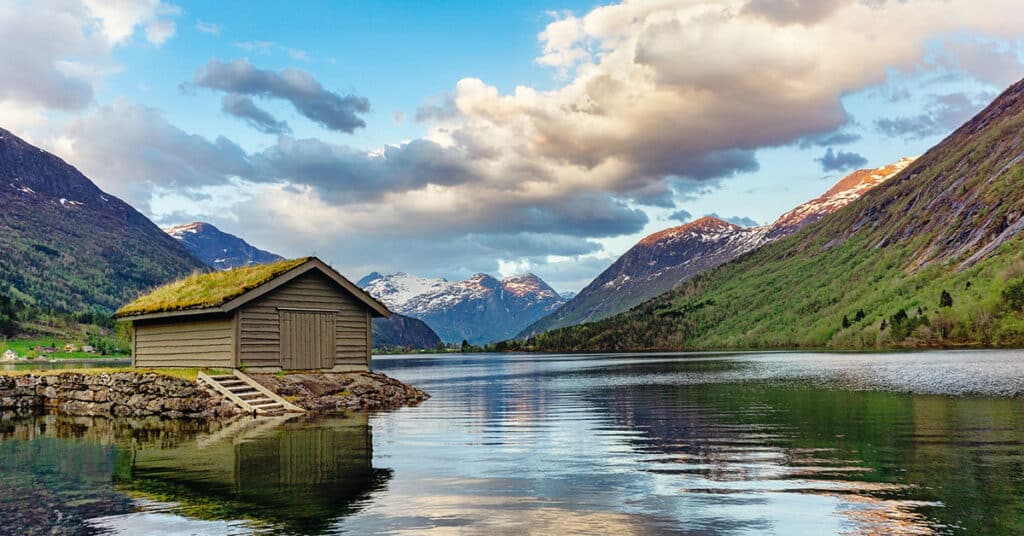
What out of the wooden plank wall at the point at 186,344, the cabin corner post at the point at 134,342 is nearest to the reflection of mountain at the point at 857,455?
the wooden plank wall at the point at 186,344

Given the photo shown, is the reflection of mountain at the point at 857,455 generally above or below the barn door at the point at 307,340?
below

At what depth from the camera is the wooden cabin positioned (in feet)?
142

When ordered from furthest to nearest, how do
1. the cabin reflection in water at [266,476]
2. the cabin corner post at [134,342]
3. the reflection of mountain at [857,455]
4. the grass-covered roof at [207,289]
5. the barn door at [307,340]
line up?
1. the cabin corner post at [134,342]
2. the barn door at [307,340]
3. the grass-covered roof at [207,289]
4. the cabin reflection in water at [266,476]
5. the reflection of mountain at [857,455]

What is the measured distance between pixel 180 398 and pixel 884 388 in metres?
44.8

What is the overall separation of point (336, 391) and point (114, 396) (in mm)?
12967

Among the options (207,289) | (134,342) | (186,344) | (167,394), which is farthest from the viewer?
(134,342)

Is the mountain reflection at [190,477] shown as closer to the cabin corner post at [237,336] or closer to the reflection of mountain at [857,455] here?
the reflection of mountain at [857,455]

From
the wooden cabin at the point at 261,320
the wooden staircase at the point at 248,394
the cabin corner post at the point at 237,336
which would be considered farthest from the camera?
the wooden cabin at the point at 261,320

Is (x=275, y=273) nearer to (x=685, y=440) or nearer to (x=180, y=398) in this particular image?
(x=180, y=398)

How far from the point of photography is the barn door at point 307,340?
1774 inches

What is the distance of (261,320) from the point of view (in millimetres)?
44156

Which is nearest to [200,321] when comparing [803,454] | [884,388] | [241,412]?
[241,412]

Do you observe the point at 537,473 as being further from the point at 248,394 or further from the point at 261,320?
the point at 261,320

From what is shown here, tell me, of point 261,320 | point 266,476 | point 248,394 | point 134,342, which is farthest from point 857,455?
point 134,342
